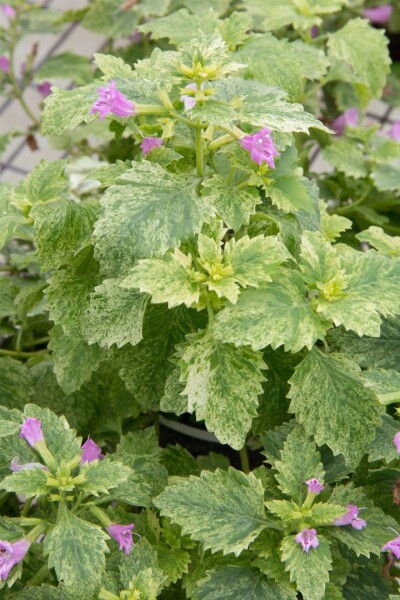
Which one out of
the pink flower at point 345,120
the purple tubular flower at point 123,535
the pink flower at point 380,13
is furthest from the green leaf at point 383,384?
the pink flower at point 380,13

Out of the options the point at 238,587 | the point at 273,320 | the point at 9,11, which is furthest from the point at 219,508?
the point at 9,11

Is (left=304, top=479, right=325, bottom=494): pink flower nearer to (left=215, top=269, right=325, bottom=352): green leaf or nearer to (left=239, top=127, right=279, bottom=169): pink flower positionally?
(left=215, top=269, right=325, bottom=352): green leaf

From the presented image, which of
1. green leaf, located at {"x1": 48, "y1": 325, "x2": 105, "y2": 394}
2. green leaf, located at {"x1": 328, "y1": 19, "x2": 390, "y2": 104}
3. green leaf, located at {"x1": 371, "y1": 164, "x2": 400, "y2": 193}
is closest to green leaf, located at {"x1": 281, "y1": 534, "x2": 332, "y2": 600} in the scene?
green leaf, located at {"x1": 48, "y1": 325, "x2": 105, "y2": 394}

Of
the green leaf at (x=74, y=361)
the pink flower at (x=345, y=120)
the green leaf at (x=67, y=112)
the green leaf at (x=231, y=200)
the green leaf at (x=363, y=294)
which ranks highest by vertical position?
the green leaf at (x=67, y=112)

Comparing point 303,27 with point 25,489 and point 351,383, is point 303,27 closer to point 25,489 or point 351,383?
point 351,383

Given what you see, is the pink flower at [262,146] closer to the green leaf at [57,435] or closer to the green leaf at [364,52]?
the green leaf at [57,435]

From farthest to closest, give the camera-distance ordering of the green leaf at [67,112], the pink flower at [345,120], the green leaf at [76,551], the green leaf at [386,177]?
the pink flower at [345,120] < the green leaf at [386,177] < the green leaf at [67,112] < the green leaf at [76,551]
